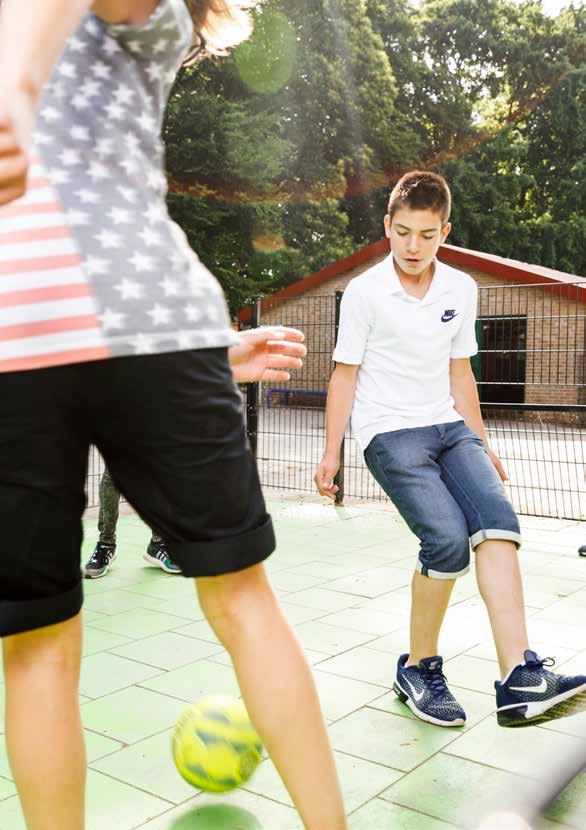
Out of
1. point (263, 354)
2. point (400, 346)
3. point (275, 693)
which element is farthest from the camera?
point (400, 346)

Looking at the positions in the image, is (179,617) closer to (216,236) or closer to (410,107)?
(216,236)

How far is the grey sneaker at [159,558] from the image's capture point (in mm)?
5057

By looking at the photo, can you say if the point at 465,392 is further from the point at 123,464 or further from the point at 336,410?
the point at 123,464

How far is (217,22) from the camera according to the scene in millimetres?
1632

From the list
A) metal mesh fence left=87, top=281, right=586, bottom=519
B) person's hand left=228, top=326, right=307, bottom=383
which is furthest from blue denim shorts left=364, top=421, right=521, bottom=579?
metal mesh fence left=87, top=281, right=586, bottom=519

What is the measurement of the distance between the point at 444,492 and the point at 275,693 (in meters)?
1.44

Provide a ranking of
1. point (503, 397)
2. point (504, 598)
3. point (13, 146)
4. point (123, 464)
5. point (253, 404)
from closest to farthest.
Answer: point (13, 146) < point (123, 464) < point (504, 598) < point (253, 404) < point (503, 397)

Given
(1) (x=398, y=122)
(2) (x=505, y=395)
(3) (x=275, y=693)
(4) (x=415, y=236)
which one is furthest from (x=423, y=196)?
(1) (x=398, y=122)

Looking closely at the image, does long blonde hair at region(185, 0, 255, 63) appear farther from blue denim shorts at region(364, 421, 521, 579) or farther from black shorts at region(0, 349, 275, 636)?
blue denim shorts at region(364, 421, 521, 579)

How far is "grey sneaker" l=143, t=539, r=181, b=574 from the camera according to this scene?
16.6 feet

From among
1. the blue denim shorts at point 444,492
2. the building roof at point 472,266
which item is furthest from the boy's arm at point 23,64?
the building roof at point 472,266

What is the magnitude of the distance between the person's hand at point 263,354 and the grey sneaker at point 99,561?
331cm

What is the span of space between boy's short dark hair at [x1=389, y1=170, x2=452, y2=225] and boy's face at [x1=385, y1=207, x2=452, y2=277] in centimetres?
2

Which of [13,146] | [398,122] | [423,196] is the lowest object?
[13,146]
